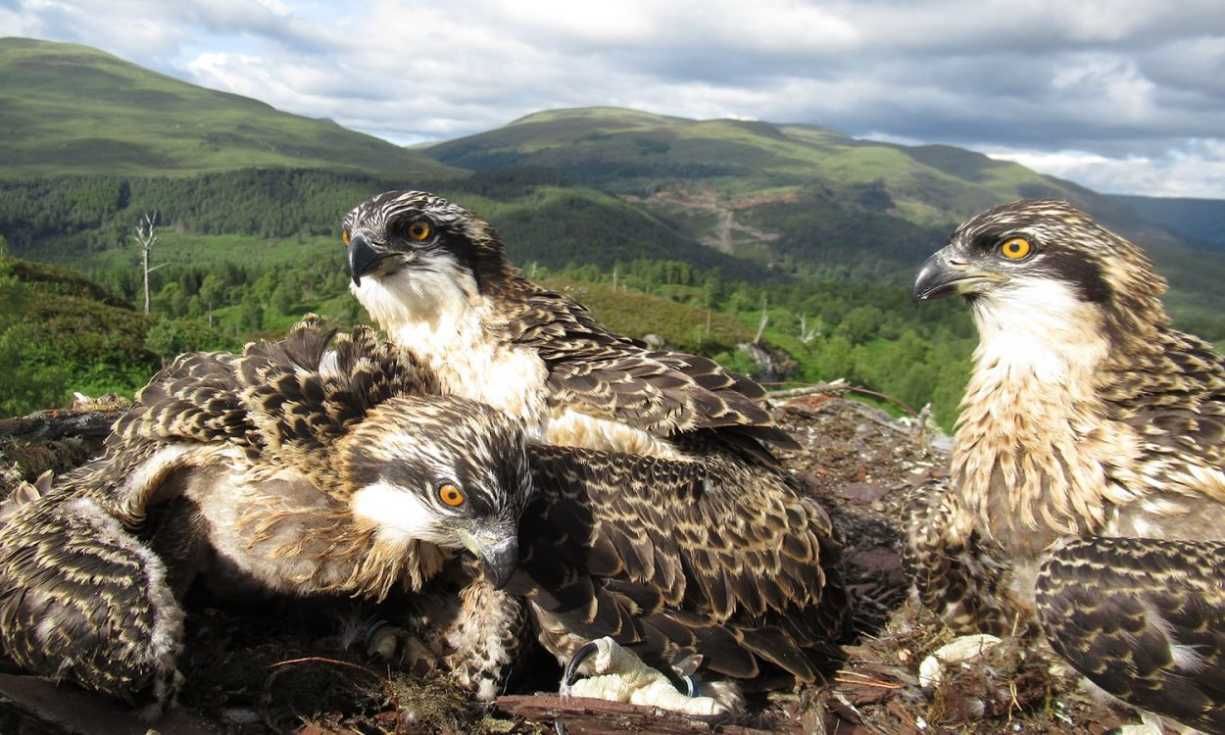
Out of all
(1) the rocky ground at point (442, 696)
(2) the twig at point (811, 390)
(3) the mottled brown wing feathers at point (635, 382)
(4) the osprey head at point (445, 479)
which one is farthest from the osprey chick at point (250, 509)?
(2) the twig at point (811, 390)

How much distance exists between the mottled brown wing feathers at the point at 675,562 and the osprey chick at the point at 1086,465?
112 cm

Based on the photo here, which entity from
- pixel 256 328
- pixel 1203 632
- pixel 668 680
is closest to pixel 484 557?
pixel 668 680

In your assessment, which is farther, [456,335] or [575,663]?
[456,335]

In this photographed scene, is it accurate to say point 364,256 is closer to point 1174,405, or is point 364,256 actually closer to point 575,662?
point 575,662

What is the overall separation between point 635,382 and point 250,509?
2.41 meters

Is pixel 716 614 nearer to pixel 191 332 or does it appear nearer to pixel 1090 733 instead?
pixel 1090 733

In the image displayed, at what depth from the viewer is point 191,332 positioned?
53.9m

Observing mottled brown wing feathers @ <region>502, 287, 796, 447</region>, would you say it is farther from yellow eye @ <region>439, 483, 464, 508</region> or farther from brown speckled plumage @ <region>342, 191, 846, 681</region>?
yellow eye @ <region>439, 483, 464, 508</region>

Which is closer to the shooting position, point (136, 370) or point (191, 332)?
point (136, 370)

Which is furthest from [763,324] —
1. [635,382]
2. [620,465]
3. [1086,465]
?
[620,465]

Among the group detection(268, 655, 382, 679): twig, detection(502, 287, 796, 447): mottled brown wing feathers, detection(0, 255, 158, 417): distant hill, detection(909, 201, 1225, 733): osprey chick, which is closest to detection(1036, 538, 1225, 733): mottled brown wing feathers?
detection(909, 201, 1225, 733): osprey chick

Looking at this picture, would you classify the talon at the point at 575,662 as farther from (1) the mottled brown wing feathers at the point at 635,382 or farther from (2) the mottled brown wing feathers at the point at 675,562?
(1) the mottled brown wing feathers at the point at 635,382

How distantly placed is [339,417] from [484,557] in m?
1.28

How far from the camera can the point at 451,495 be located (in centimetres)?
421
